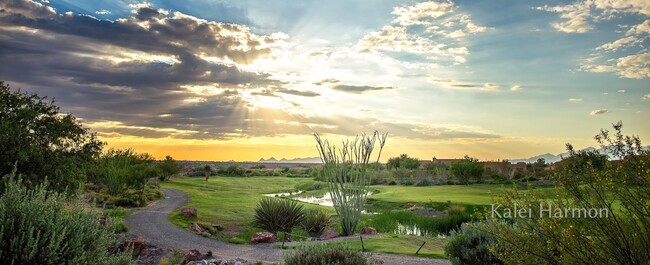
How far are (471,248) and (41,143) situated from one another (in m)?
24.6

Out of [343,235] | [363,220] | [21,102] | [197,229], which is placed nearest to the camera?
[343,235]

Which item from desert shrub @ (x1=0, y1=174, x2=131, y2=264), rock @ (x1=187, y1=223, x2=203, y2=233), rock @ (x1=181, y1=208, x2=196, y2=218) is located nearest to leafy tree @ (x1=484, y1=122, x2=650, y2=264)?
desert shrub @ (x1=0, y1=174, x2=131, y2=264)

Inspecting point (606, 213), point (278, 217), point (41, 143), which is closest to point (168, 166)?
point (41, 143)

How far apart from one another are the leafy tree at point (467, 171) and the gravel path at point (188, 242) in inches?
1331

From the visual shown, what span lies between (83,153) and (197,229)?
10182 mm

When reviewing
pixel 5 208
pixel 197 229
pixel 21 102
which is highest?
pixel 21 102

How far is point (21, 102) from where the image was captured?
Answer: 26797mm

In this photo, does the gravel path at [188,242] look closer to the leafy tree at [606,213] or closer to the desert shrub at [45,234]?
the leafy tree at [606,213]

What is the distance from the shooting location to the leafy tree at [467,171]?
51844 millimetres

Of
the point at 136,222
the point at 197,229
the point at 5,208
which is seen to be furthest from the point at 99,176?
the point at 5,208

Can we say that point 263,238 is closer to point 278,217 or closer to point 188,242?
point 278,217

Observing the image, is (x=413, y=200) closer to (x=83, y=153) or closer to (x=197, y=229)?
(x=197, y=229)

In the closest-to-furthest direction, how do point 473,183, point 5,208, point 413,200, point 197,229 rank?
point 5,208, point 197,229, point 413,200, point 473,183

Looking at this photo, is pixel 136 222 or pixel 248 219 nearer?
pixel 136 222
